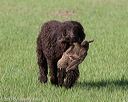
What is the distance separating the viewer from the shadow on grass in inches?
320

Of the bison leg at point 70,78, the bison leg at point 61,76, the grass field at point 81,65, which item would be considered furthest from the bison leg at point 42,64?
the bison leg at point 70,78

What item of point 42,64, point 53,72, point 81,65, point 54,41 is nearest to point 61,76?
point 53,72

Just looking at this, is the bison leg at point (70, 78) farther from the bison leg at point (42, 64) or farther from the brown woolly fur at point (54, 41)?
the bison leg at point (42, 64)

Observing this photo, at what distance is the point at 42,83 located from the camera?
329 inches

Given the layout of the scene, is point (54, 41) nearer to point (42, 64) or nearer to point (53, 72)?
point (53, 72)

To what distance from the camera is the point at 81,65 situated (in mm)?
10016

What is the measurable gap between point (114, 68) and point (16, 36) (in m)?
5.16

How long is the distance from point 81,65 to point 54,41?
2.08m

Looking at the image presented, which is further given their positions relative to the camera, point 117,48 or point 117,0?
point 117,0

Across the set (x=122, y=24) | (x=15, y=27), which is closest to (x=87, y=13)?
(x=122, y=24)

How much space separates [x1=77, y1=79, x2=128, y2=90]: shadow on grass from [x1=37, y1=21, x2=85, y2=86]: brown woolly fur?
1.63ft

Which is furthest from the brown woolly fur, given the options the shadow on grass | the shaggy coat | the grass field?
the shadow on grass

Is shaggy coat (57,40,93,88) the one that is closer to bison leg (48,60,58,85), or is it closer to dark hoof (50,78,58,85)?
bison leg (48,60,58,85)

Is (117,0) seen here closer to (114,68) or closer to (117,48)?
(117,48)
